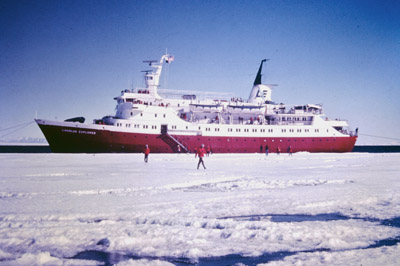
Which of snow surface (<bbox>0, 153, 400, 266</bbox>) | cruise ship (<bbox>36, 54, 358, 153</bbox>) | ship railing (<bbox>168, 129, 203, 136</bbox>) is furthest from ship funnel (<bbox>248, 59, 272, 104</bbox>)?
snow surface (<bbox>0, 153, 400, 266</bbox>)

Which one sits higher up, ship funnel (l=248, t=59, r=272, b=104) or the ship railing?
ship funnel (l=248, t=59, r=272, b=104)

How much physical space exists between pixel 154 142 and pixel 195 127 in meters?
5.61

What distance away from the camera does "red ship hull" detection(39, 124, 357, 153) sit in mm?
33812

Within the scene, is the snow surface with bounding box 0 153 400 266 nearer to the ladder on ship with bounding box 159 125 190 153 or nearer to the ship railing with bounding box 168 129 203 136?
the ladder on ship with bounding box 159 125 190 153

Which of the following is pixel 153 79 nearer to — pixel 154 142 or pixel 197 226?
pixel 154 142

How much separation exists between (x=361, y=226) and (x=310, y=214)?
1.10 metres

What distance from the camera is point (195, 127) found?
3925cm

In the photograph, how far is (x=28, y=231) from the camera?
16.5ft

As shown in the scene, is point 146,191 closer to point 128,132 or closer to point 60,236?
point 60,236

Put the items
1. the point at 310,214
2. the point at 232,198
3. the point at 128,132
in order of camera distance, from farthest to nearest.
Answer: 1. the point at 128,132
2. the point at 232,198
3. the point at 310,214

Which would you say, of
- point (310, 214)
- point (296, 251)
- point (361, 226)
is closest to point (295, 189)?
point (310, 214)

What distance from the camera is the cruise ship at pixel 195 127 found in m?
34.2

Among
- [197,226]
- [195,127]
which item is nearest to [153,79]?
[195,127]

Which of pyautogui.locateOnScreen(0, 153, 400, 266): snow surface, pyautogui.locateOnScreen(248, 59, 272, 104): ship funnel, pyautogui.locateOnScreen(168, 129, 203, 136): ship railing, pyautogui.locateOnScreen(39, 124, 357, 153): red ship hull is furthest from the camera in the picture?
pyautogui.locateOnScreen(248, 59, 272, 104): ship funnel
